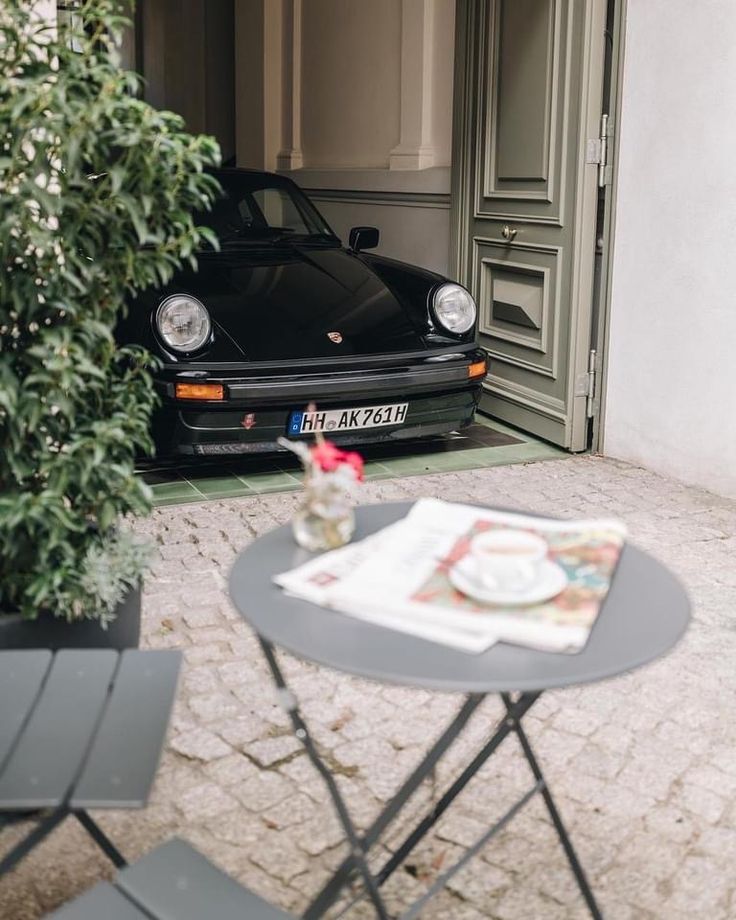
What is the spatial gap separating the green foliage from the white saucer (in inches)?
37.4

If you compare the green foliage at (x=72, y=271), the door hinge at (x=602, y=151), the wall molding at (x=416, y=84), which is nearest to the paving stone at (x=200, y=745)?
the green foliage at (x=72, y=271)

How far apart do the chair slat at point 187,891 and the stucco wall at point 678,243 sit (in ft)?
12.8

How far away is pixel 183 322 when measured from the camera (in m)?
4.84

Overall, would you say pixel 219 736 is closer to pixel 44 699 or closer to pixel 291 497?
pixel 44 699

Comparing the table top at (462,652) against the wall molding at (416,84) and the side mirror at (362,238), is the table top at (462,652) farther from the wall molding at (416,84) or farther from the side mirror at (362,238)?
the wall molding at (416,84)

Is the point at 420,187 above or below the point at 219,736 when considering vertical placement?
above

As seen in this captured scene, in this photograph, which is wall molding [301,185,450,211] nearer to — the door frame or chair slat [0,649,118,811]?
the door frame

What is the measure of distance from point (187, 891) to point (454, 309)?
4286 mm

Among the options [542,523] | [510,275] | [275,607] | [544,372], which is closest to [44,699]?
[275,607]

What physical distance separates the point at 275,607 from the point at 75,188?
3.77 feet

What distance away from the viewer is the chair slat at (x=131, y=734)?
64.2 inches

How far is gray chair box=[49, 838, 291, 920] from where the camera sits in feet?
5.08

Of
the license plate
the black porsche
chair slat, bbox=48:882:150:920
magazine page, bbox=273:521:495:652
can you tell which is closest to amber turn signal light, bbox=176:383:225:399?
the black porsche

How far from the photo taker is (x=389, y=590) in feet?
5.63
